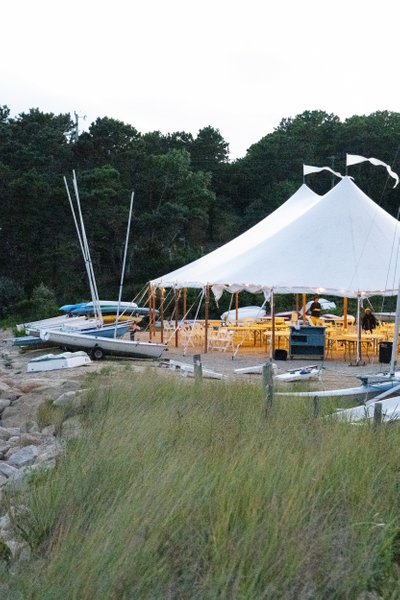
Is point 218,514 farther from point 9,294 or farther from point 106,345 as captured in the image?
point 9,294

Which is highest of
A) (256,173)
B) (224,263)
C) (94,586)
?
(256,173)

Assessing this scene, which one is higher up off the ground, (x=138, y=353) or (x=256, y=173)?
(x=256, y=173)

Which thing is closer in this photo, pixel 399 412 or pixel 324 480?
pixel 324 480

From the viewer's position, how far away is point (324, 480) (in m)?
5.86

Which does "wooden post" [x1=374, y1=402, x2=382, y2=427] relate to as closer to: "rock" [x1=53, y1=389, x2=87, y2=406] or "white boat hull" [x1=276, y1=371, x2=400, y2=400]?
"white boat hull" [x1=276, y1=371, x2=400, y2=400]

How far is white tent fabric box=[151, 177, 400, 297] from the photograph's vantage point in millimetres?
17719

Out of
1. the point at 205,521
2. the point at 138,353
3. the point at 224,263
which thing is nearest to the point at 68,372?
the point at 138,353

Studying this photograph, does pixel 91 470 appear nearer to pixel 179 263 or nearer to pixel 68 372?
pixel 68 372

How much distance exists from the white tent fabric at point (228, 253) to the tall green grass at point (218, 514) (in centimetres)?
1220

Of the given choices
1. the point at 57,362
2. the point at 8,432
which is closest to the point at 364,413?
the point at 8,432

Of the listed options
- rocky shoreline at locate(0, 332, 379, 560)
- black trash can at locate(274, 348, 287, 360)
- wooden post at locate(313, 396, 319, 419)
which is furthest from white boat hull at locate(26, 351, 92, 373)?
wooden post at locate(313, 396, 319, 419)

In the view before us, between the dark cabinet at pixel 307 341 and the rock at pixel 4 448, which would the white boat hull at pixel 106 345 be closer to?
the dark cabinet at pixel 307 341

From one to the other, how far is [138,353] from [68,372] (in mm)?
2630

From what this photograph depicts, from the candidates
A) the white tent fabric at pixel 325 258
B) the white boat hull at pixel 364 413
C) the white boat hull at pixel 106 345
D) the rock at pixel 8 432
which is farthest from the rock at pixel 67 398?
the white tent fabric at pixel 325 258
